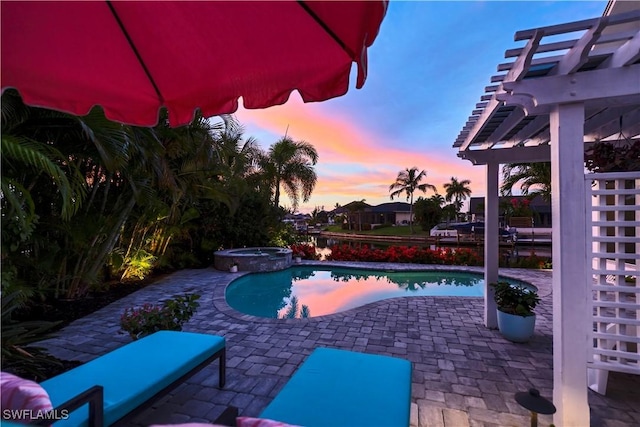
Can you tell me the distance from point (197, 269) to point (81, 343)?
259 inches

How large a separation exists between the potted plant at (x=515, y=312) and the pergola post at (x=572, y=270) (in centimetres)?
185

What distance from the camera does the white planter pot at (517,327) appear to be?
427 centimetres

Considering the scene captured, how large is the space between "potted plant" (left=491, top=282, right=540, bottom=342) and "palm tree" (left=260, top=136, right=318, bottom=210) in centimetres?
1339

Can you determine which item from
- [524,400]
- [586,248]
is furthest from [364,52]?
[586,248]

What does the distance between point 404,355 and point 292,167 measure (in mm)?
14463

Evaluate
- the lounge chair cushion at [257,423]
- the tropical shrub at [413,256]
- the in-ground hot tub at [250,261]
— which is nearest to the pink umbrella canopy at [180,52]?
the lounge chair cushion at [257,423]

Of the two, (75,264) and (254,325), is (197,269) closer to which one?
(75,264)

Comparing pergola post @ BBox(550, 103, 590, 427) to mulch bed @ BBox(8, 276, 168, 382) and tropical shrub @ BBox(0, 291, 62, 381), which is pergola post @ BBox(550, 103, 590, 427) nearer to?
tropical shrub @ BBox(0, 291, 62, 381)

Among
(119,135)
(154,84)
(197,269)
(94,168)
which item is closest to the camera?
(154,84)

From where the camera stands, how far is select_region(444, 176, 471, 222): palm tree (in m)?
39.1

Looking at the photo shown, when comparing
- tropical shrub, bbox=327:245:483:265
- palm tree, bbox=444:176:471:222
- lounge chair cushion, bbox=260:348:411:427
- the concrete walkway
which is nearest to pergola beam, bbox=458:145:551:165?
the concrete walkway

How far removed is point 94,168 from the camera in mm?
5746

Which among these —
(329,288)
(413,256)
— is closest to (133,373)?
(329,288)

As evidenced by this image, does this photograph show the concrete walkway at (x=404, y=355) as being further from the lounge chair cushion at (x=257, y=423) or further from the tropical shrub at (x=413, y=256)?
the tropical shrub at (x=413, y=256)
